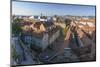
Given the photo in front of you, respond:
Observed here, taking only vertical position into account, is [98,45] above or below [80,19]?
below

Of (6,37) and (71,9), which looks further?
(71,9)

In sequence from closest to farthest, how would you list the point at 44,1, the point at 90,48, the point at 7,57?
the point at 7,57
the point at 44,1
the point at 90,48

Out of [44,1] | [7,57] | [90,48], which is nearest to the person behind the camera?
[7,57]

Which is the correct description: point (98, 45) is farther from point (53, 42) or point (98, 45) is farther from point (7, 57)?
point (7, 57)

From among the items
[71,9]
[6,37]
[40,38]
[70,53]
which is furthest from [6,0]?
[70,53]

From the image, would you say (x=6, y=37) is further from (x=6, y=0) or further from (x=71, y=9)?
(x=71, y=9)

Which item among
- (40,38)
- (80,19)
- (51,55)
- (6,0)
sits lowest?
(51,55)

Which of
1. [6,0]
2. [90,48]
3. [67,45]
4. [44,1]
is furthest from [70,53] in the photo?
[6,0]
